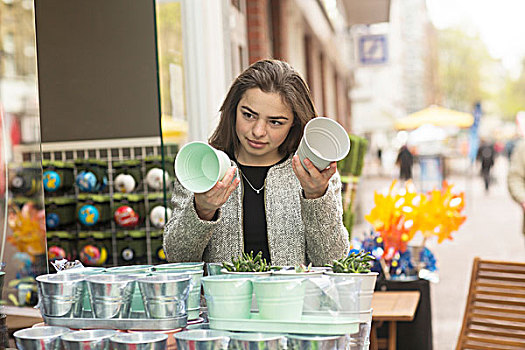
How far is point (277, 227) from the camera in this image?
2.29m

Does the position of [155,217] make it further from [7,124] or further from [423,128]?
[423,128]

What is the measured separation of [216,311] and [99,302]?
0.25 metres

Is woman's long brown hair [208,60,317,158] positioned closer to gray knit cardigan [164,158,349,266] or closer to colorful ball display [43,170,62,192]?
gray knit cardigan [164,158,349,266]

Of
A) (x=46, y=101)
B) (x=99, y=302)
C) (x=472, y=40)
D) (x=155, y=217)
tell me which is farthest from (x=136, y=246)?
(x=472, y=40)

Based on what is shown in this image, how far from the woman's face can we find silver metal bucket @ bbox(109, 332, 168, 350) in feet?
3.05

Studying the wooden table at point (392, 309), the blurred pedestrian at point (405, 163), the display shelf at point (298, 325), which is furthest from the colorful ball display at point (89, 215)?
the blurred pedestrian at point (405, 163)

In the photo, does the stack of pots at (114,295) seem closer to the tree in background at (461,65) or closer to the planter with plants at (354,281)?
the planter with plants at (354,281)

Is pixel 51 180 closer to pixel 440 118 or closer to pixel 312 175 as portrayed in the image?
pixel 312 175

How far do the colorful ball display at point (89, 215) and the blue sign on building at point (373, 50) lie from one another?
11.7 m

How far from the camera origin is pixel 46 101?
396cm

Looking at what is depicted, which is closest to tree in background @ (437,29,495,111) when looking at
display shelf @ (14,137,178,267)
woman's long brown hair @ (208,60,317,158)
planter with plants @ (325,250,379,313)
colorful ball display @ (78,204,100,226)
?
display shelf @ (14,137,178,267)

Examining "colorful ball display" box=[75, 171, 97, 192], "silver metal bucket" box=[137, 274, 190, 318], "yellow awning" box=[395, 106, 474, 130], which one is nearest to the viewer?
"silver metal bucket" box=[137, 274, 190, 318]

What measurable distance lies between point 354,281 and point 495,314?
2.91 metres

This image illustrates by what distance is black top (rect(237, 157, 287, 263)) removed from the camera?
2.37 m
